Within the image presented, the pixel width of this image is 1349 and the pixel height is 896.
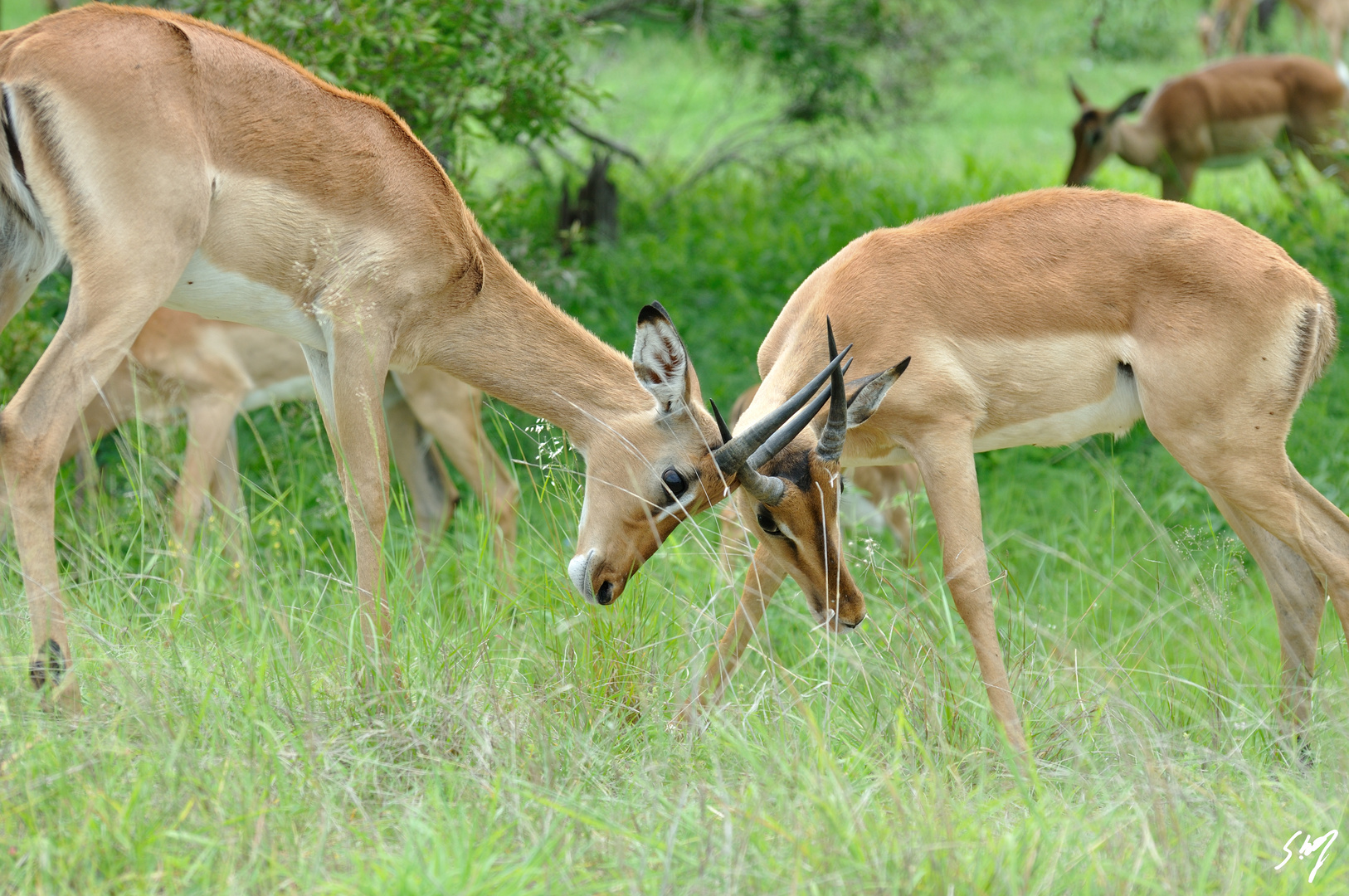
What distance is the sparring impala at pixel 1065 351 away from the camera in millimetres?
3723

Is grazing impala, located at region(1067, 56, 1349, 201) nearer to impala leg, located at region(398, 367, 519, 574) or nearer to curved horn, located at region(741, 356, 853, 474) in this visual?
impala leg, located at region(398, 367, 519, 574)

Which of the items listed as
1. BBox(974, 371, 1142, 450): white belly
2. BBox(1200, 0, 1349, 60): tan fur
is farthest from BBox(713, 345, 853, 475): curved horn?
BBox(1200, 0, 1349, 60): tan fur

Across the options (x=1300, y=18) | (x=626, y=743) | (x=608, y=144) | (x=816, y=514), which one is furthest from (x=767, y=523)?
(x=1300, y=18)

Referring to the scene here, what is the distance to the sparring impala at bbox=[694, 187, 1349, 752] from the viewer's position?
12.2 feet

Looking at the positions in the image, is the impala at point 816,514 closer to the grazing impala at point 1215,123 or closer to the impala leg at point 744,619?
the impala leg at point 744,619

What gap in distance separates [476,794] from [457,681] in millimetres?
537

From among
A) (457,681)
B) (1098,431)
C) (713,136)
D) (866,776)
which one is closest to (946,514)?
(1098,431)

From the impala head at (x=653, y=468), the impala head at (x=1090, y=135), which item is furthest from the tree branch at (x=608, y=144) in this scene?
the impala head at (x=653, y=468)

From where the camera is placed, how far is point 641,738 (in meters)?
3.28

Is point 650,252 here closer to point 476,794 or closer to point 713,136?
point 713,136

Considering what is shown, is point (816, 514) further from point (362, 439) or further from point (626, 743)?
point (362, 439)

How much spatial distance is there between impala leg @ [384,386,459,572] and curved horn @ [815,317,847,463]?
115 inches

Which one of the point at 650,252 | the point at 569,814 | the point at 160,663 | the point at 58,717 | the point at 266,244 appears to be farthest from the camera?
the point at 650,252

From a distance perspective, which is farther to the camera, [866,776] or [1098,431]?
[1098,431]
